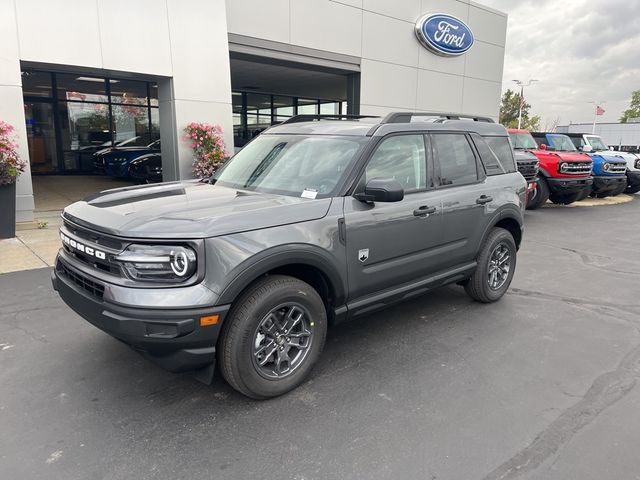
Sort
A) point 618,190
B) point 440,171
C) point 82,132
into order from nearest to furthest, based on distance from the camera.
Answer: point 440,171 < point 618,190 < point 82,132

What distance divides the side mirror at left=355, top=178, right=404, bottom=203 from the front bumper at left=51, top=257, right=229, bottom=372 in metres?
1.34

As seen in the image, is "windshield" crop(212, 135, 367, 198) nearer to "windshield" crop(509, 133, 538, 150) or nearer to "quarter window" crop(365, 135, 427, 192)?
"quarter window" crop(365, 135, 427, 192)

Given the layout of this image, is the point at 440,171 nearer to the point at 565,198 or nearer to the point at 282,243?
the point at 282,243

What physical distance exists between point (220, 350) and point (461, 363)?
6.53ft

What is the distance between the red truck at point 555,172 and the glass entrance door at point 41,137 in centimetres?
1511

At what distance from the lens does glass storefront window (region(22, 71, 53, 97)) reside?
15586mm

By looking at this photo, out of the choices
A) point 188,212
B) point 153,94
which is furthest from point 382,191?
point 153,94

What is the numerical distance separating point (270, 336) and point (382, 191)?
4.20 ft

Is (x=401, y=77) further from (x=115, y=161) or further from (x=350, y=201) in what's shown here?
(x=350, y=201)

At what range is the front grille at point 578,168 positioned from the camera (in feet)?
42.1

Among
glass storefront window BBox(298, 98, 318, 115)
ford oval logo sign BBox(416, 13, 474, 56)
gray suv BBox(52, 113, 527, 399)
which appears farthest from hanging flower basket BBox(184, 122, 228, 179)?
glass storefront window BBox(298, 98, 318, 115)

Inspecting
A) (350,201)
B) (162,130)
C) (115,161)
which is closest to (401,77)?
(162,130)

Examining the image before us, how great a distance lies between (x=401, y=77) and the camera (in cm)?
1595

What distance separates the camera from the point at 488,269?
5062 millimetres
